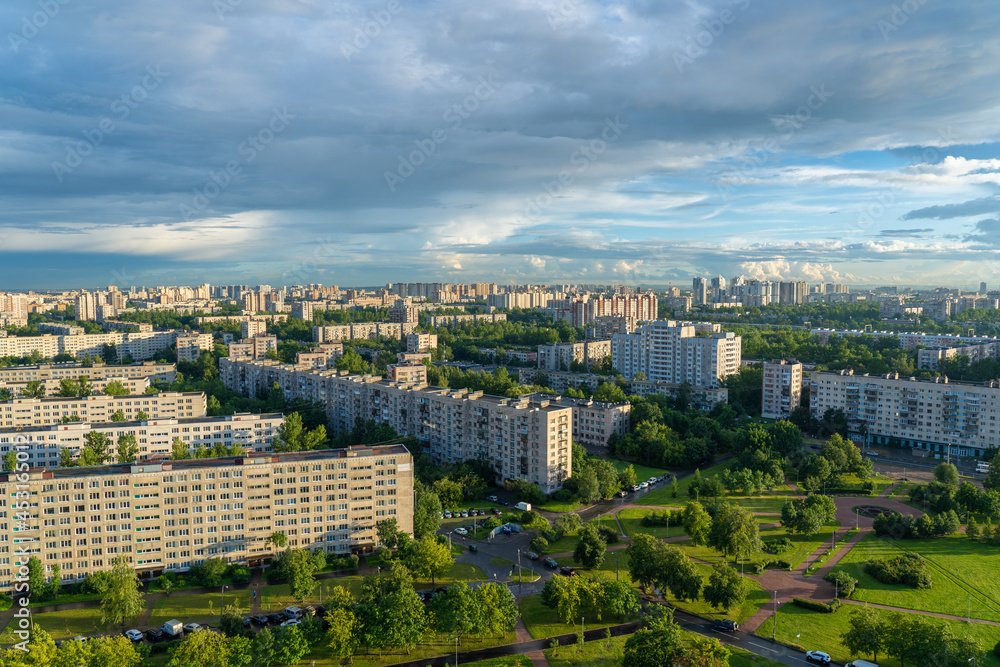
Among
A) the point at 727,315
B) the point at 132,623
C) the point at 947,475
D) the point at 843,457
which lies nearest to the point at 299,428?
the point at 132,623

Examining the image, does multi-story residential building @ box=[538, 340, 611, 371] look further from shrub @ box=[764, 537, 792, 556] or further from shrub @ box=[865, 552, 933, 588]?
shrub @ box=[865, 552, 933, 588]

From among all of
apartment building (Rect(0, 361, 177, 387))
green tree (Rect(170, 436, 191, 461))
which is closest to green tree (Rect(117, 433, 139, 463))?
green tree (Rect(170, 436, 191, 461))

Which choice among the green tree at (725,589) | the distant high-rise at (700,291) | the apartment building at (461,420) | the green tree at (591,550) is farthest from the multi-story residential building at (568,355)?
the distant high-rise at (700,291)

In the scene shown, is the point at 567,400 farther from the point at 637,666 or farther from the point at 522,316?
the point at 522,316

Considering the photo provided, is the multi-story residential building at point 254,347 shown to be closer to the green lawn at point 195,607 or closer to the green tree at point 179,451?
the green tree at point 179,451

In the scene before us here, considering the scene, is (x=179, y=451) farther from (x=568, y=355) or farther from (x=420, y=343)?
(x=420, y=343)

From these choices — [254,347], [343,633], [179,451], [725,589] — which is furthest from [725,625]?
[254,347]
